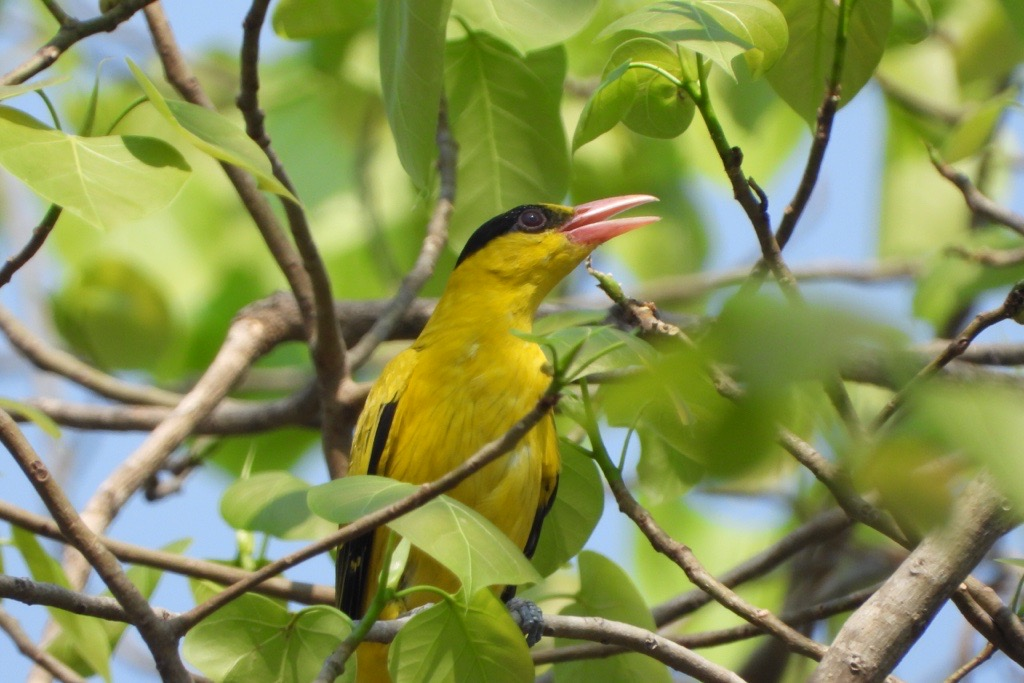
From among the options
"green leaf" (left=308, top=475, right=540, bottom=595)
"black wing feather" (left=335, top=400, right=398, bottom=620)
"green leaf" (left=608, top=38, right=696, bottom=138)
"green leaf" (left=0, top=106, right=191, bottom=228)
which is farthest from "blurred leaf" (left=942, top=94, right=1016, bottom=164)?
"green leaf" (left=0, top=106, right=191, bottom=228)

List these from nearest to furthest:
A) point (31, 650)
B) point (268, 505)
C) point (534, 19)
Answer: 1. point (534, 19)
2. point (31, 650)
3. point (268, 505)

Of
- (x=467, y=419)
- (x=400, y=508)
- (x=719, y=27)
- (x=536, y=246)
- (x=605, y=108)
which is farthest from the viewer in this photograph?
(x=536, y=246)

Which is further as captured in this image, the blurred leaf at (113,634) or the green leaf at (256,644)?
the blurred leaf at (113,634)

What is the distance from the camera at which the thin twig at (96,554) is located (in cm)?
199

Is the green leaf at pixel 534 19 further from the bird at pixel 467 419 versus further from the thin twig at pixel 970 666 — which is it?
the thin twig at pixel 970 666

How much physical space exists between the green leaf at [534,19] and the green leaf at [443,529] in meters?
0.86

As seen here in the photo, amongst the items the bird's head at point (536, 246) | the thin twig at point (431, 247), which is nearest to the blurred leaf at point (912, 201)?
the bird's head at point (536, 246)

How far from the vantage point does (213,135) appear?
1927 mm

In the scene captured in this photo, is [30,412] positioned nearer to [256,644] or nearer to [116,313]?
[256,644]

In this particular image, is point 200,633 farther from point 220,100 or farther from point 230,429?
point 220,100

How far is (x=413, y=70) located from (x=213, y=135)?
1.46 ft

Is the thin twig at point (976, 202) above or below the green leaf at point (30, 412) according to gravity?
above

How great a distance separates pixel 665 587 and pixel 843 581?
0.77m

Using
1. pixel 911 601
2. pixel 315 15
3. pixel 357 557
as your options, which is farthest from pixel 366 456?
pixel 911 601
